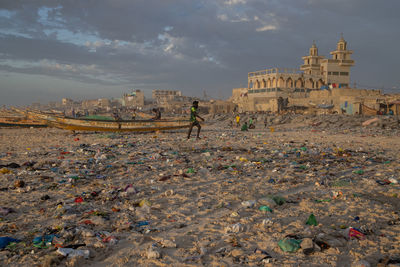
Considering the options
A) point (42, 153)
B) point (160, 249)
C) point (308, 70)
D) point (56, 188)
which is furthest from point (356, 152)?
point (308, 70)

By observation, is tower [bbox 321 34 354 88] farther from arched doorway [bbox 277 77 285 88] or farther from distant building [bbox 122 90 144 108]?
distant building [bbox 122 90 144 108]

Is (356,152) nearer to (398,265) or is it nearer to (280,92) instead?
(398,265)

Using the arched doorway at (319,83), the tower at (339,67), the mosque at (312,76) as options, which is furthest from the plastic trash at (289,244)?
the tower at (339,67)

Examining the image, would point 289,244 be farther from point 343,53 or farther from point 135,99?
point 135,99

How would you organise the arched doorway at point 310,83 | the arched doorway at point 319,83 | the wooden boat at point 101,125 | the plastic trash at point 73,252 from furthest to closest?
the arched doorway at point 319,83, the arched doorway at point 310,83, the wooden boat at point 101,125, the plastic trash at point 73,252

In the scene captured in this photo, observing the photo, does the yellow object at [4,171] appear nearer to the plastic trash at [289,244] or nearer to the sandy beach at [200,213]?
the sandy beach at [200,213]

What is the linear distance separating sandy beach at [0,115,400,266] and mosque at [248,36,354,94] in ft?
102

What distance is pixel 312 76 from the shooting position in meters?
38.1

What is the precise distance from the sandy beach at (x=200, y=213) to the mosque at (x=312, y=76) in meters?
31.2

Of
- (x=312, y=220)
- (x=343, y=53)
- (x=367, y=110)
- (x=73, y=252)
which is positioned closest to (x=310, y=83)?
(x=343, y=53)

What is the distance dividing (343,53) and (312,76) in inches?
392

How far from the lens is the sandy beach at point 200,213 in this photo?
2338 mm

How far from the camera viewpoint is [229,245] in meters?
2.52

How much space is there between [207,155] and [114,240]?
15.4 ft
